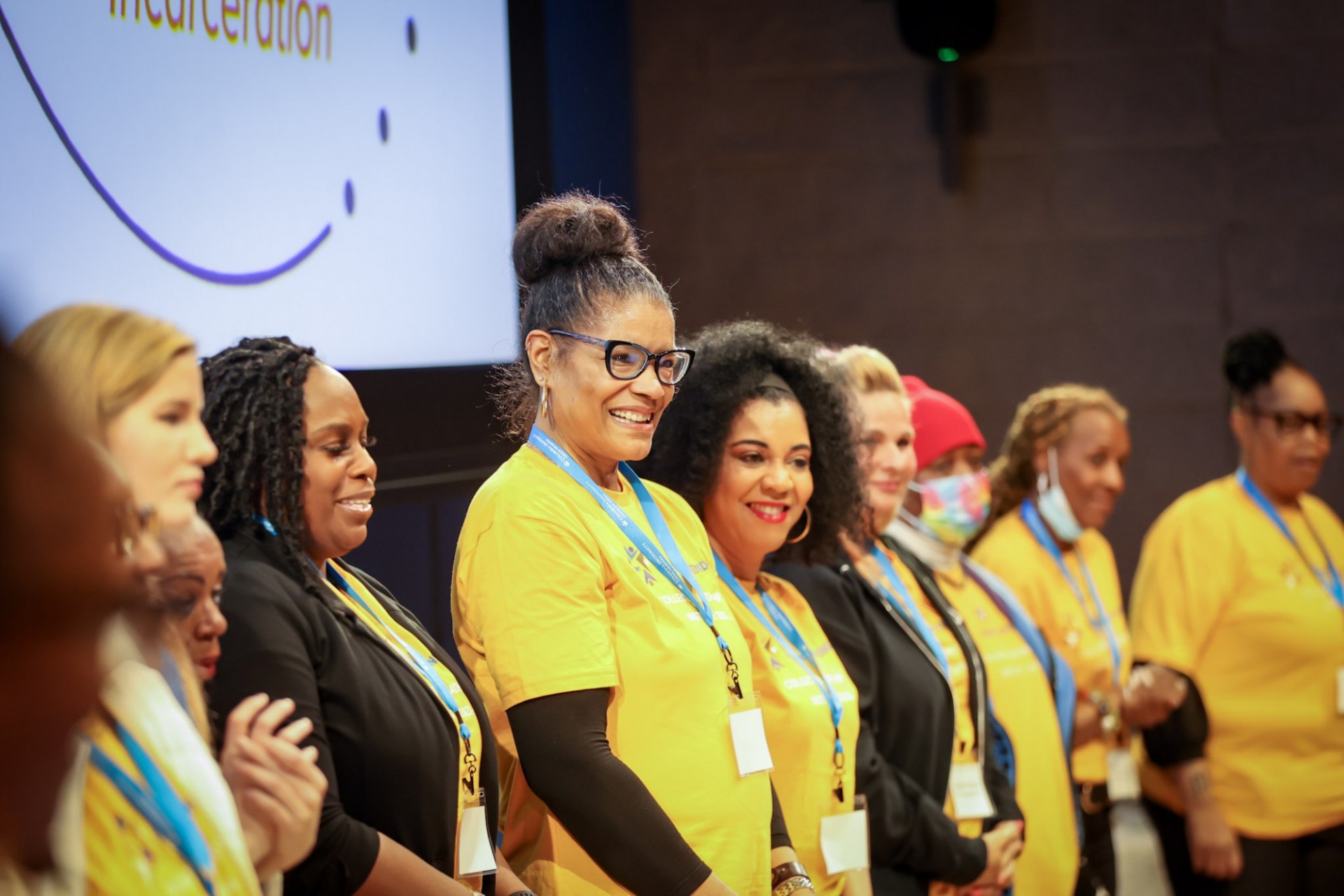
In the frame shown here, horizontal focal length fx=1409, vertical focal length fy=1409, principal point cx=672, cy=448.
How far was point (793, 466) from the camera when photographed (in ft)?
7.93

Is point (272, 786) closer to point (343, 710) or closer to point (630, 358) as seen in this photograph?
point (343, 710)

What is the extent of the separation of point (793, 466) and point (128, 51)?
1251 millimetres

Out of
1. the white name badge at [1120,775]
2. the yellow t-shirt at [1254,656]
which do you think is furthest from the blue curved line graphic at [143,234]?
the yellow t-shirt at [1254,656]

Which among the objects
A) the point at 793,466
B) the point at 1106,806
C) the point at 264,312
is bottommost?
the point at 1106,806

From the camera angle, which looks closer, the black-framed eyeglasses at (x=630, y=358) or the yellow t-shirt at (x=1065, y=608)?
the black-framed eyeglasses at (x=630, y=358)

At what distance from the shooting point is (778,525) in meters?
2.36

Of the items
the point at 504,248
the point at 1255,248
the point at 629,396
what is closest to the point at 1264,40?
the point at 1255,248

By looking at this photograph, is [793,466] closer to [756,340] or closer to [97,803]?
[756,340]

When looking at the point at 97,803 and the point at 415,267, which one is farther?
the point at 415,267

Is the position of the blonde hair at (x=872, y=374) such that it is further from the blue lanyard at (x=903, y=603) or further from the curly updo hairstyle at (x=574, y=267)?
the curly updo hairstyle at (x=574, y=267)

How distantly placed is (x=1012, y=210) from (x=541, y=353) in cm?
317

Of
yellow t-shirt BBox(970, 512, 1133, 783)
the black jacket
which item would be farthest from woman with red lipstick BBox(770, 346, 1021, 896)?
yellow t-shirt BBox(970, 512, 1133, 783)

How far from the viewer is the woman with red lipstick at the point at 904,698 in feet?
8.31

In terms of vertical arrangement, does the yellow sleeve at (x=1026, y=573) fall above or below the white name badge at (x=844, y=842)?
above
